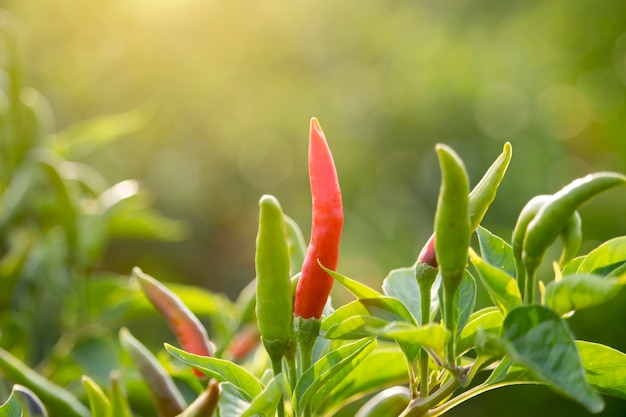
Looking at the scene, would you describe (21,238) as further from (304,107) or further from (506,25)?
(506,25)

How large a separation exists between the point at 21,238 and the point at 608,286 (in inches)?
35.4

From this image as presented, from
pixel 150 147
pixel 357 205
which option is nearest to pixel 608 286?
pixel 357 205

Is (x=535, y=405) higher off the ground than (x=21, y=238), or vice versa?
(x=21, y=238)

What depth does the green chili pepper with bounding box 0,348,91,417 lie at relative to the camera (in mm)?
710

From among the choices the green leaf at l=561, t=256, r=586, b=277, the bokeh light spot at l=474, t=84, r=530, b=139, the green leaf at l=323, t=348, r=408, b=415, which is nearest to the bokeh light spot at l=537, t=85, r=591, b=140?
the bokeh light spot at l=474, t=84, r=530, b=139

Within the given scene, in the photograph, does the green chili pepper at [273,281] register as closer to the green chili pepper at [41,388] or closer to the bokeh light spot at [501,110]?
the green chili pepper at [41,388]

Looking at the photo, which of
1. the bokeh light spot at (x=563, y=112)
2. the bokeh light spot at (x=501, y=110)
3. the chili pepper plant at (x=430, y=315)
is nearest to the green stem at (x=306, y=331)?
the chili pepper plant at (x=430, y=315)

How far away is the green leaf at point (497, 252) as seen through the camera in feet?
1.86

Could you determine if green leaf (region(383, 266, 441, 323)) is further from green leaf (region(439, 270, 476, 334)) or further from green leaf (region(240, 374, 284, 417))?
green leaf (region(240, 374, 284, 417))

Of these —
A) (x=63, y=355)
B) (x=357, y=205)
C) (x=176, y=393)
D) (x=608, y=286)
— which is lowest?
(x=357, y=205)

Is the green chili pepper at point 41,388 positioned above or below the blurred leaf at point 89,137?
below

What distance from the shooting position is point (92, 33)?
4758mm

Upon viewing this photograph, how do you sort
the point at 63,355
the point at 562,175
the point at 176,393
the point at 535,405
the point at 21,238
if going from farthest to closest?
the point at 562,175, the point at 535,405, the point at 21,238, the point at 63,355, the point at 176,393

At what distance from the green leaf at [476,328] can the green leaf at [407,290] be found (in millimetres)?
53
